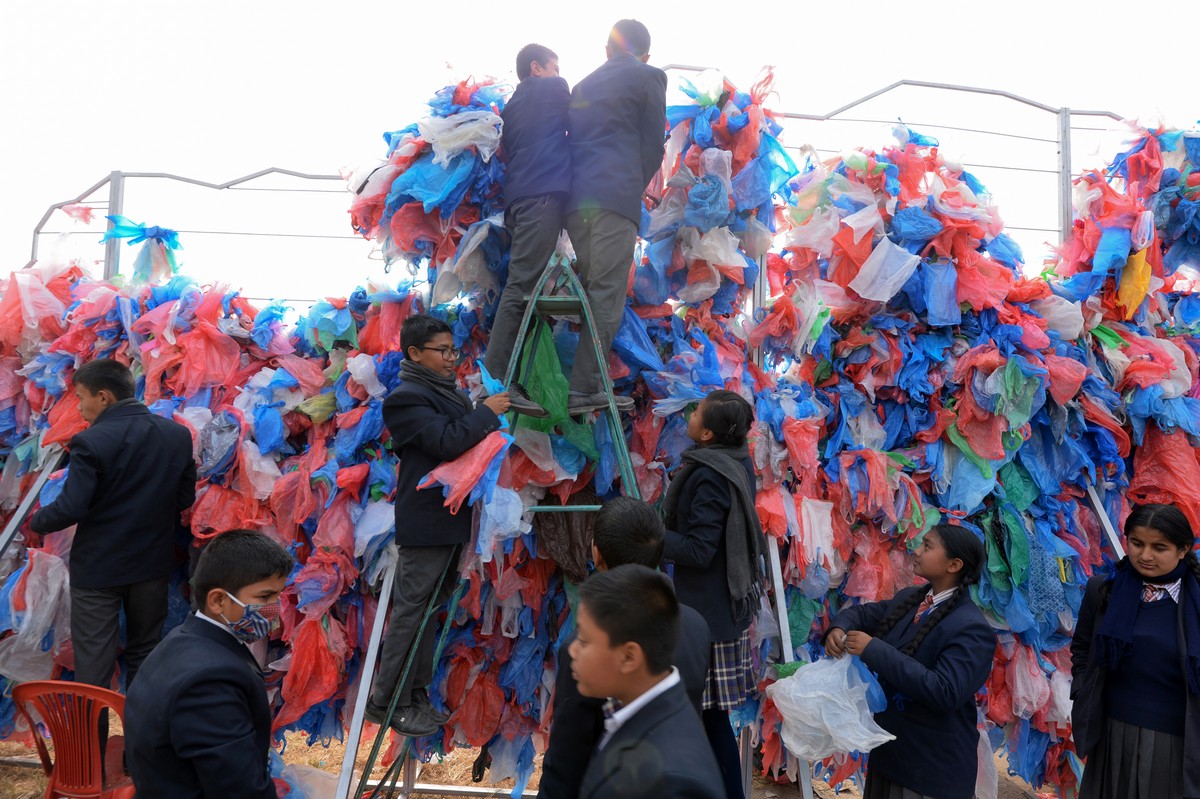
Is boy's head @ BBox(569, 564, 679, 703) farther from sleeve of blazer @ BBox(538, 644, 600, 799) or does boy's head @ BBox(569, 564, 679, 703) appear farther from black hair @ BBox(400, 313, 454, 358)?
black hair @ BBox(400, 313, 454, 358)

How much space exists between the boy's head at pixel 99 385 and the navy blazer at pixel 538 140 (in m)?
1.69

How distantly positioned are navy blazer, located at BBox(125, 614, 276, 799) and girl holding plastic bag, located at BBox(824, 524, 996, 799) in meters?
1.75

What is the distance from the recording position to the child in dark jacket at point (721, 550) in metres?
2.84

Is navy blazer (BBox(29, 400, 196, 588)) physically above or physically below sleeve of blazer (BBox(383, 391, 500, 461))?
below

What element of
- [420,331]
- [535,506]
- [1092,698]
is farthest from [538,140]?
[1092,698]

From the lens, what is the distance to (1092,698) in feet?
9.31

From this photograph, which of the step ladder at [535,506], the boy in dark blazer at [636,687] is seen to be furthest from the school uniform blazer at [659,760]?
the step ladder at [535,506]

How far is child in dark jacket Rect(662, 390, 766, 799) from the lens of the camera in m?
2.84

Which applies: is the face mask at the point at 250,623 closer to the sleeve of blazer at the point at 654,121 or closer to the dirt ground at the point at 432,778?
the sleeve of blazer at the point at 654,121

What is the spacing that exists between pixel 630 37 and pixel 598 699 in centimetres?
268

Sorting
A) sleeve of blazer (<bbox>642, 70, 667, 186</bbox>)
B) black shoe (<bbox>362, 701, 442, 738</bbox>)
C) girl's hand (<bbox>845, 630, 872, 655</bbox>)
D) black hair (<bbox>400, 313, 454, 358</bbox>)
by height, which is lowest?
black shoe (<bbox>362, 701, 442, 738</bbox>)

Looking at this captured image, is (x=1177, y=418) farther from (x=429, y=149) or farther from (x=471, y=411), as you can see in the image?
(x=429, y=149)

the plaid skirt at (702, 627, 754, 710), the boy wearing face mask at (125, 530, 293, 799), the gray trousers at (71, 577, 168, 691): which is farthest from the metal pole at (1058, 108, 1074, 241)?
the gray trousers at (71, 577, 168, 691)

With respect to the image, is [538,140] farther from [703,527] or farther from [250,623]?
[250,623]
